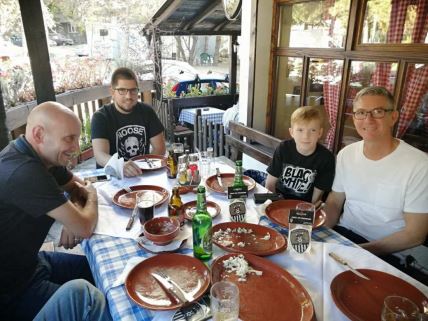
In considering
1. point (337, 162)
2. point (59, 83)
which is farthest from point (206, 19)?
point (337, 162)

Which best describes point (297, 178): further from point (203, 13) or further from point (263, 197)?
point (203, 13)

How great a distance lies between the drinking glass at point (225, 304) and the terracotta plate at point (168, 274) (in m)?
0.12

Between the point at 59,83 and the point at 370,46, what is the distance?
13.3 ft

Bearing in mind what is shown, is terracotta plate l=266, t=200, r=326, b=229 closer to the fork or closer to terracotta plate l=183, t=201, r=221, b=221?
terracotta plate l=183, t=201, r=221, b=221

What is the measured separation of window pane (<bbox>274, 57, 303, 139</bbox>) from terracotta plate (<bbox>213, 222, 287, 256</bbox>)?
6.70ft

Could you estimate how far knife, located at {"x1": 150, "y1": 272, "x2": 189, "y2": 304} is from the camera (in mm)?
1009

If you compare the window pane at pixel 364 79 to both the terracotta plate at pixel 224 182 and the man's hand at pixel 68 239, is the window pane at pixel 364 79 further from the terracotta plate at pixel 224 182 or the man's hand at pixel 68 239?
the man's hand at pixel 68 239

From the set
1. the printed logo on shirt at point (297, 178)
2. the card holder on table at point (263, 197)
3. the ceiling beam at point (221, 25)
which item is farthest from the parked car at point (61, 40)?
the card holder on table at point (263, 197)

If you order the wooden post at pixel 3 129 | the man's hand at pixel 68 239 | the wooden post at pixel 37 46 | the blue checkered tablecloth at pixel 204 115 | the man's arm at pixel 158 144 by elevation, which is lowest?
Result: the blue checkered tablecloth at pixel 204 115

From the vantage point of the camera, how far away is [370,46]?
91.5 inches

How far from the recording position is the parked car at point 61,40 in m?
6.39

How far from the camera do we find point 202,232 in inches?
47.3

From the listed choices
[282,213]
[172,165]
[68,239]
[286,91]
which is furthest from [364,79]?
[68,239]

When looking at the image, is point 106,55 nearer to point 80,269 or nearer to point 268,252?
point 80,269
